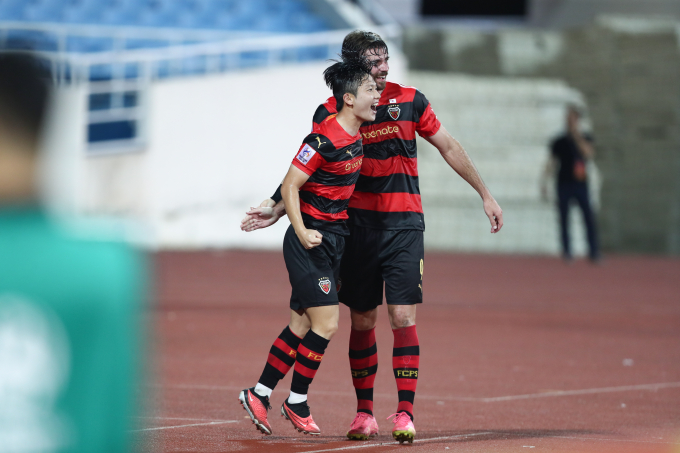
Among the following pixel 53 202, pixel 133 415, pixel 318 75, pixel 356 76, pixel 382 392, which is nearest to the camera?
pixel 53 202

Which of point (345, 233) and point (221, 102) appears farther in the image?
point (221, 102)

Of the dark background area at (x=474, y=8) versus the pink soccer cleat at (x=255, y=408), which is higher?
the dark background area at (x=474, y=8)

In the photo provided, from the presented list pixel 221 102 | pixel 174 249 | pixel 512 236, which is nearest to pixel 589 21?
pixel 512 236

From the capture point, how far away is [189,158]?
2062cm

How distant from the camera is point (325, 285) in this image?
199 inches

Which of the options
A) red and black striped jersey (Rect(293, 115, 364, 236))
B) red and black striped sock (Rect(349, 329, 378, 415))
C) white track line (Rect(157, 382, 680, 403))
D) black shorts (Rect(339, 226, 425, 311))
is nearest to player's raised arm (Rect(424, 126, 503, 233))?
black shorts (Rect(339, 226, 425, 311))

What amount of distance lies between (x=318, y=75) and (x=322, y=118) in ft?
53.2

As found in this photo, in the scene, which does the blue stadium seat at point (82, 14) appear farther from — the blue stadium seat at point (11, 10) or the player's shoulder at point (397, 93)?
the player's shoulder at point (397, 93)

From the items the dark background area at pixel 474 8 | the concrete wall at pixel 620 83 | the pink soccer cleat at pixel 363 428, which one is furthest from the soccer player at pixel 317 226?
the dark background area at pixel 474 8

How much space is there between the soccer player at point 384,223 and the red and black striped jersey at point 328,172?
213mm

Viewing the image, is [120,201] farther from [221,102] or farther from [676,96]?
[676,96]

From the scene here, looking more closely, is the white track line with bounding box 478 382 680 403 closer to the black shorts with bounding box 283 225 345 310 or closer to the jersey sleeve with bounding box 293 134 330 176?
the black shorts with bounding box 283 225 345 310

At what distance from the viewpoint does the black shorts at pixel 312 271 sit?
5059 millimetres

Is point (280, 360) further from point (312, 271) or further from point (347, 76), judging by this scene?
point (347, 76)
